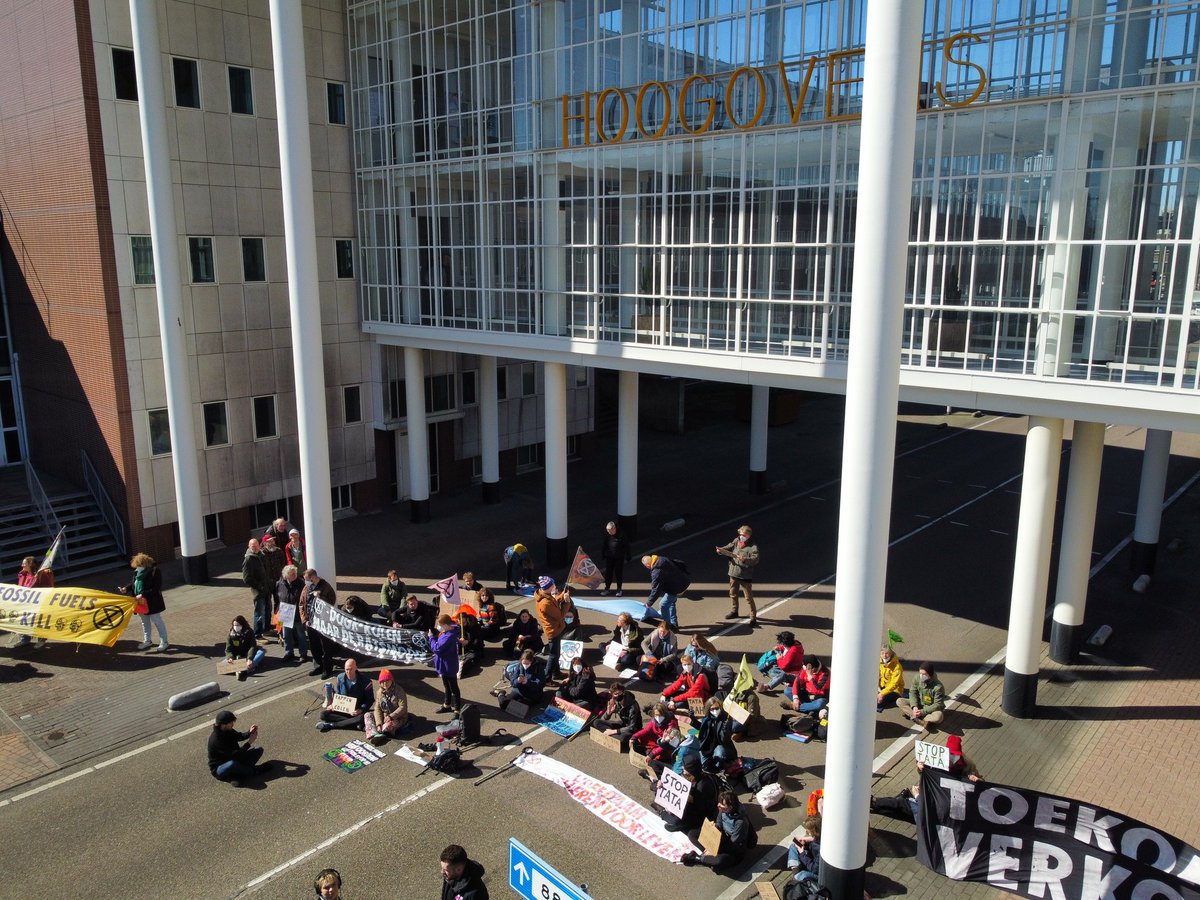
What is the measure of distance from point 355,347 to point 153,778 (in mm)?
13523

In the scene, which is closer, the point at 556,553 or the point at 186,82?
the point at 186,82

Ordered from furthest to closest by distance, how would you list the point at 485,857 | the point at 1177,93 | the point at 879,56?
the point at 1177,93 < the point at 485,857 < the point at 879,56

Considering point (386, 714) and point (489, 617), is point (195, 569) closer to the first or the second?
point (489, 617)

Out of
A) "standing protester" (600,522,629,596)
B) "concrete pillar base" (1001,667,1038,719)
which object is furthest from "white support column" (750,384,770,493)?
"concrete pillar base" (1001,667,1038,719)

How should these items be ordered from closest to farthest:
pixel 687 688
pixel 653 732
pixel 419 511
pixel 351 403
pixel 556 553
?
1. pixel 653 732
2. pixel 687 688
3. pixel 556 553
4. pixel 419 511
5. pixel 351 403

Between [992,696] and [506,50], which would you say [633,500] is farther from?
[506,50]

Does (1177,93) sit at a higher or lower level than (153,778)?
higher

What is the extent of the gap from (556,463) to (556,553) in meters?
2.15

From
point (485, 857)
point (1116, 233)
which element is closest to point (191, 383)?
point (485, 857)

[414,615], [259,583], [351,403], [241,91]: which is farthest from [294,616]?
[241,91]

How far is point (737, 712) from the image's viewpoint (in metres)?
12.9

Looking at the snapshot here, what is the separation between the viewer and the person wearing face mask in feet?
49.1

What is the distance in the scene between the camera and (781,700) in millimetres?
14203

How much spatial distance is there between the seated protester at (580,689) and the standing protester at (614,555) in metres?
4.47
